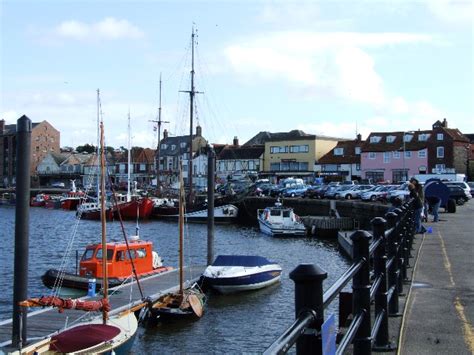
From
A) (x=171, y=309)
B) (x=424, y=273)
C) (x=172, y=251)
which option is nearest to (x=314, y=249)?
(x=172, y=251)

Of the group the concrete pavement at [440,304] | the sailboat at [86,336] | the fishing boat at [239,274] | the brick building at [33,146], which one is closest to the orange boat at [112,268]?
the fishing boat at [239,274]

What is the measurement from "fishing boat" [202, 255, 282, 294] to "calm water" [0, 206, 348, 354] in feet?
1.22

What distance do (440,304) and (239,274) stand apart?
17.2 meters

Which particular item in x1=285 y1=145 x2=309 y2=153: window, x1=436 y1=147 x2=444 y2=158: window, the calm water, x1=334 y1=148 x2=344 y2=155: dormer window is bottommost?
the calm water

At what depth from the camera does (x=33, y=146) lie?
146875mm

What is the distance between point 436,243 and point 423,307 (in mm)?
9489

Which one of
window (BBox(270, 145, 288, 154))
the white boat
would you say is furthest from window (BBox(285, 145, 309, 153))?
the white boat

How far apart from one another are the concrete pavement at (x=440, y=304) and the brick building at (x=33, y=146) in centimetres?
13952

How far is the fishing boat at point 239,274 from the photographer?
82.5 feet

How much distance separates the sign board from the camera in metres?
2.86

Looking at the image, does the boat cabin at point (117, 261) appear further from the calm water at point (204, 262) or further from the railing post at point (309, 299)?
the railing post at point (309, 299)

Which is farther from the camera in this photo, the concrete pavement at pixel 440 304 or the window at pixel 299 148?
the window at pixel 299 148

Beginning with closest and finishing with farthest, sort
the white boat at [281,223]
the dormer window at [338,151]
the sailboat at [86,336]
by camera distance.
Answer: the sailboat at [86,336] → the white boat at [281,223] → the dormer window at [338,151]

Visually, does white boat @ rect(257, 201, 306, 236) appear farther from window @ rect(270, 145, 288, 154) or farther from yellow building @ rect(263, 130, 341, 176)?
window @ rect(270, 145, 288, 154)
